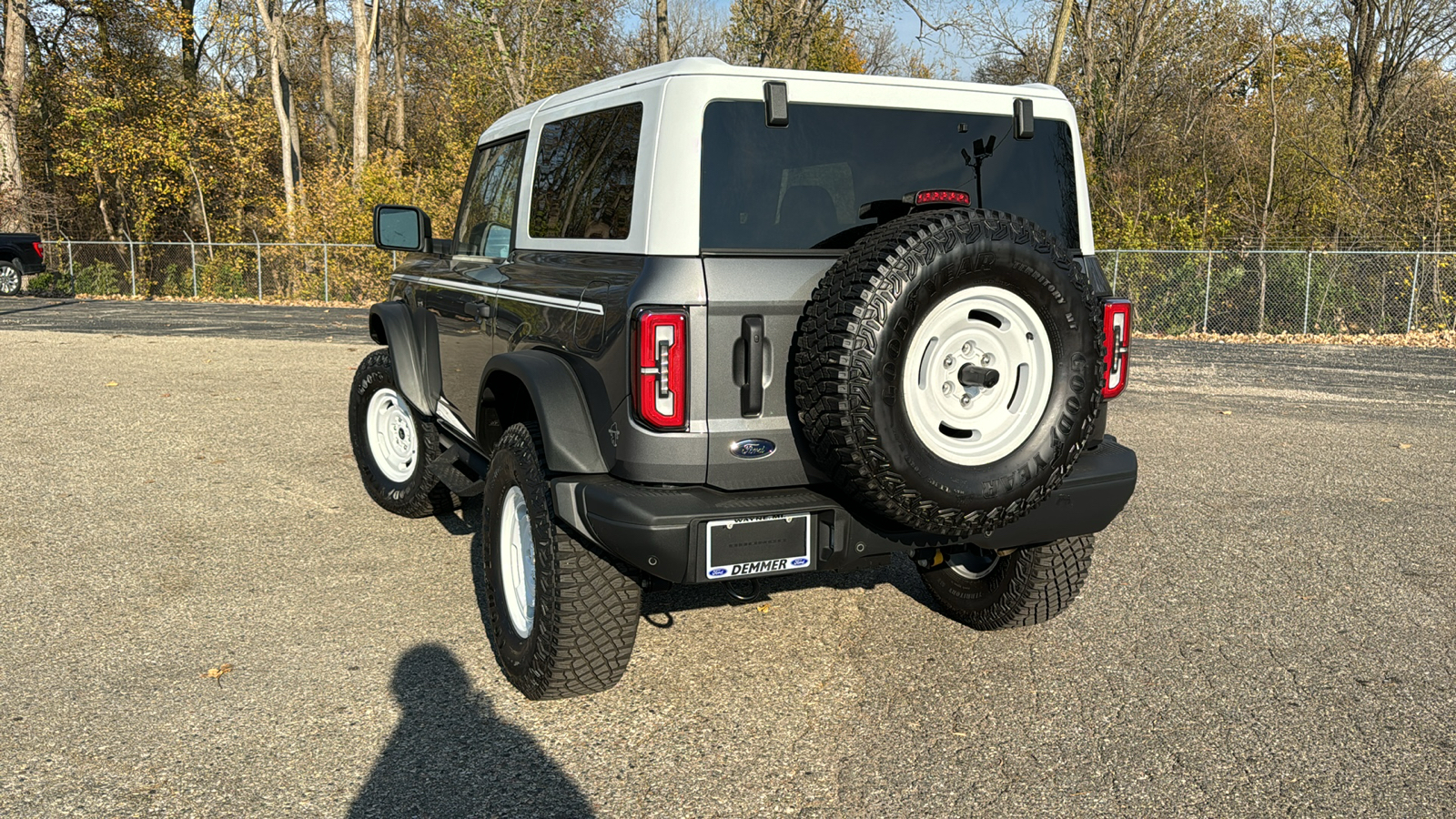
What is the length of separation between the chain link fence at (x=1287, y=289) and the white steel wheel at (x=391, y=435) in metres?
16.5

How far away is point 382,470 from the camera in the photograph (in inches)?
252

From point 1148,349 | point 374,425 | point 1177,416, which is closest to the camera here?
point 374,425

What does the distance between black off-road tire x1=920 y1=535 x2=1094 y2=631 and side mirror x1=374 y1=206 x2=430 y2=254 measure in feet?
10.2

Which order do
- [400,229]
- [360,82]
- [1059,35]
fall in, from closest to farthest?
[400,229]
[1059,35]
[360,82]

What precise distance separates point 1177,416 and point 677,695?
788 centimetres

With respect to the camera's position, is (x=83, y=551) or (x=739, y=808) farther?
(x=83, y=551)

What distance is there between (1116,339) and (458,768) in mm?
2710

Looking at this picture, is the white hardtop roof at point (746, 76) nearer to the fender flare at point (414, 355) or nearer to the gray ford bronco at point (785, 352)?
the gray ford bronco at point (785, 352)

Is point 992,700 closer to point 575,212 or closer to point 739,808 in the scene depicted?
point 739,808

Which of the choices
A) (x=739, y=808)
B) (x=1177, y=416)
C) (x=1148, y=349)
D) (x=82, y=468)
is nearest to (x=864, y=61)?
(x=1148, y=349)

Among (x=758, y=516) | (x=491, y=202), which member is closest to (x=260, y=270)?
(x=491, y=202)

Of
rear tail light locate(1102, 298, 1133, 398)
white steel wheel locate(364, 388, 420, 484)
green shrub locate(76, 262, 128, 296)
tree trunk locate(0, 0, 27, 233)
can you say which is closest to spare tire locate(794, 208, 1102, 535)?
rear tail light locate(1102, 298, 1133, 398)

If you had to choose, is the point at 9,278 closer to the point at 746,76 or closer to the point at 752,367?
the point at 746,76

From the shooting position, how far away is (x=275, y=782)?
10.6ft
